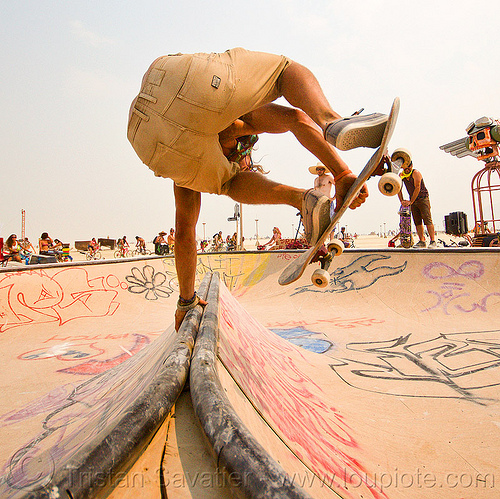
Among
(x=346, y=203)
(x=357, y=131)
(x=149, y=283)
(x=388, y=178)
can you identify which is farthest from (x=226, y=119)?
(x=149, y=283)

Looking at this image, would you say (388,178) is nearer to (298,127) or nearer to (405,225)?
(298,127)

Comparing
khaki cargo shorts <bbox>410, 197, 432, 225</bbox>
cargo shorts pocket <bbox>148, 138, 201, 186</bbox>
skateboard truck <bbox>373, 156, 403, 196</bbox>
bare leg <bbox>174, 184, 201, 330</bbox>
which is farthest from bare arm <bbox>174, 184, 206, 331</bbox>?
khaki cargo shorts <bbox>410, 197, 432, 225</bbox>

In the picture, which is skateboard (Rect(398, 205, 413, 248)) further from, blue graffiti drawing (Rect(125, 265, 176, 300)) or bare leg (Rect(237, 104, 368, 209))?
bare leg (Rect(237, 104, 368, 209))

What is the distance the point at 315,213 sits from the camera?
5.34ft

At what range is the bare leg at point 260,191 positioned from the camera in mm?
1825

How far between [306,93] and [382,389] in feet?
5.73

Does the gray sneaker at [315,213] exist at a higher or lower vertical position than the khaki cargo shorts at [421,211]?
lower

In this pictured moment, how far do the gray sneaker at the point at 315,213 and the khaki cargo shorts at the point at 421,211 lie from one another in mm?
6265

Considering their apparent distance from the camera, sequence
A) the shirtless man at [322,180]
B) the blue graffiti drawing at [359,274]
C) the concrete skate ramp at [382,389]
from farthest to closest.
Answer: the shirtless man at [322,180] → the blue graffiti drawing at [359,274] → the concrete skate ramp at [382,389]

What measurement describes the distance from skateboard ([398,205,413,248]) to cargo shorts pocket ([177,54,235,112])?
6.51 meters

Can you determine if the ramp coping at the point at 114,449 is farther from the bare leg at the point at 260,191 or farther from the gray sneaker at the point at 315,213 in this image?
the bare leg at the point at 260,191

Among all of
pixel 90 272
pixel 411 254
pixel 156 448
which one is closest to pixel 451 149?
pixel 411 254

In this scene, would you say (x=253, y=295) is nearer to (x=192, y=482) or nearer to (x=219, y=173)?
(x=219, y=173)

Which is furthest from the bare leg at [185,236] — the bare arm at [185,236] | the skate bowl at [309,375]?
the skate bowl at [309,375]
